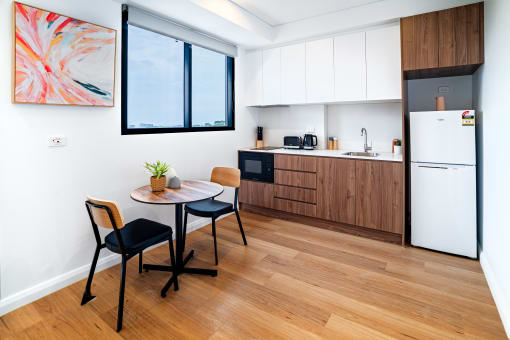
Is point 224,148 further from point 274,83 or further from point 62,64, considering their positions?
point 62,64

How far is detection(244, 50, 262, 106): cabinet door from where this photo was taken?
4.27 m

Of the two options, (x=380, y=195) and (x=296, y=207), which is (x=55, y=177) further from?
(x=380, y=195)

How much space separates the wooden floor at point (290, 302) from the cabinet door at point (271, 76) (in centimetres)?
222

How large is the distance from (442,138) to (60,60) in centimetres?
340

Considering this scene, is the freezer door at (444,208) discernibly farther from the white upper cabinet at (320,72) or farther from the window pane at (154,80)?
the window pane at (154,80)

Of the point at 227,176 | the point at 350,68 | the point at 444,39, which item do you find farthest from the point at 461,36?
the point at 227,176

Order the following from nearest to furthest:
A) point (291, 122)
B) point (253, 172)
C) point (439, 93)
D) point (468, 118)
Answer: point (468, 118)
point (439, 93)
point (253, 172)
point (291, 122)

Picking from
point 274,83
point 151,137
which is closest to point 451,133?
point 274,83

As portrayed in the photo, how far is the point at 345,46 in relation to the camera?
3492 millimetres

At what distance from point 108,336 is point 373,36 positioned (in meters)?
3.75

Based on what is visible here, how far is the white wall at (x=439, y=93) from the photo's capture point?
3.25m

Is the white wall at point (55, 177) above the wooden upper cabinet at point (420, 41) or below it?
below

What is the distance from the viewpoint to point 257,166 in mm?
4141

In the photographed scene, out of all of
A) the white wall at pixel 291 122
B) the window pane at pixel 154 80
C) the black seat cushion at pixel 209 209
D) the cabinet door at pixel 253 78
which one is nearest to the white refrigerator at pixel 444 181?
the white wall at pixel 291 122
